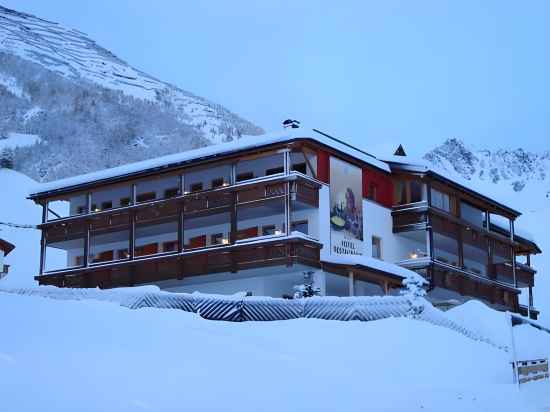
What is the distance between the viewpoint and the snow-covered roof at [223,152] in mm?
40000

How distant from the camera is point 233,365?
16.8 metres

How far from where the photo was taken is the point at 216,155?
138 ft

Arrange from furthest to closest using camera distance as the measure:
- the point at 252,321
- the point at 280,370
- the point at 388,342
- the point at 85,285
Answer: the point at 85,285
the point at 252,321
the point at 388,342
the point at 280,370

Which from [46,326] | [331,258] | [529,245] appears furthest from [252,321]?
[529,245]

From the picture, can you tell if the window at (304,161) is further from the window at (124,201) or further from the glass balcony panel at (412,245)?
the window at (124,201)

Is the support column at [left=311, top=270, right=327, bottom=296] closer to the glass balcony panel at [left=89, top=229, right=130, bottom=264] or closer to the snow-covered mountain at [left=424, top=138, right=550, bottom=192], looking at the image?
the glass balcony panel at [left=89, top=229, right=130, bottom=264]

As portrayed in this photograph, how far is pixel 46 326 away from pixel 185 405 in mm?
5162

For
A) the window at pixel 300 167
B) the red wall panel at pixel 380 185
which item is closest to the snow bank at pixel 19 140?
the red wall panel at pixel 380 185

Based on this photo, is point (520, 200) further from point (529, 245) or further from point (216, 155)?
point (216, 155)

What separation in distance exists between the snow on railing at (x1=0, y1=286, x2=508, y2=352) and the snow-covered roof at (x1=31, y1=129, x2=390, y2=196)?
1450cm

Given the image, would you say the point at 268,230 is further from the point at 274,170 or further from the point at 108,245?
the point at 108,245

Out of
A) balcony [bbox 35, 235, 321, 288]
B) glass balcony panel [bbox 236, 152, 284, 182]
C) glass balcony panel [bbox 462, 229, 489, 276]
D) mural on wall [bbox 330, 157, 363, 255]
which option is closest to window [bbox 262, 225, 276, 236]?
balcony [bbox 35, 235, 321, 288]

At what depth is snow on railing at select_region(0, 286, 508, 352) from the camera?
25047mm

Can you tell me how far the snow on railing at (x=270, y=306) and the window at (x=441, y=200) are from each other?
67.9 feet
